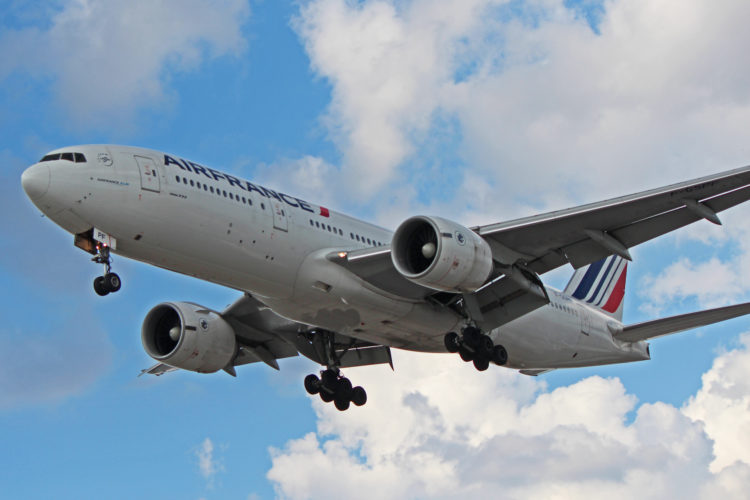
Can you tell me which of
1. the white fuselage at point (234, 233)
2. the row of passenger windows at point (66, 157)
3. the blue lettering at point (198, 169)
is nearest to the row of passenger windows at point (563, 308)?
the white fuselage at point (234, 233)

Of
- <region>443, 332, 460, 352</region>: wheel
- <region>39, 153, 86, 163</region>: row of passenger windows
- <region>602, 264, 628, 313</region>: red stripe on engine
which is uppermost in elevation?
<region>602, 264, 628, 313</region>: red stripe on engine

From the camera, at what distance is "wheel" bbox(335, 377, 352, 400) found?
32219 millimetres

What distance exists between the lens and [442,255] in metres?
25.2

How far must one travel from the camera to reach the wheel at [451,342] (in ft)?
94.6

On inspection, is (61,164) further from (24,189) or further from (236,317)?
(236,317)

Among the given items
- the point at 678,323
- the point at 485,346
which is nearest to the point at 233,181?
the point at 485,346

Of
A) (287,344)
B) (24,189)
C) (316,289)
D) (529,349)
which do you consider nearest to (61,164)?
(24,189)

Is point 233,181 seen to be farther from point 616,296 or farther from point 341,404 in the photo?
point 616,296

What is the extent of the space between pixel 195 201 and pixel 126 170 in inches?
71.5

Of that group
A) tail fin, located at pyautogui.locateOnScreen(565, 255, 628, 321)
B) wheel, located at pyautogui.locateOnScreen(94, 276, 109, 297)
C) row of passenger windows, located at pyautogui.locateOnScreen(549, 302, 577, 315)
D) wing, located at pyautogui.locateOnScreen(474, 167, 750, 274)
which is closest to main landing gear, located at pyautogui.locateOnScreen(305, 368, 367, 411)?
row of passenger windows, located at pyautogui.locateOnScreen(549, 302, 577, 315)

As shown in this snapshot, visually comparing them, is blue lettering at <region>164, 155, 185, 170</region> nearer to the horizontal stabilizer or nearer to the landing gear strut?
the landing gear strut

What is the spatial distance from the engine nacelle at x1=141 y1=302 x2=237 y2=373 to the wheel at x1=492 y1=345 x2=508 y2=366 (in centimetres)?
901

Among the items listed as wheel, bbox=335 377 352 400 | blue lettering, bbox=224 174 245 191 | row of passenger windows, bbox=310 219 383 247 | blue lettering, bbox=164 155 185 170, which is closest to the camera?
blue lettering, bbox=164 155 185 170

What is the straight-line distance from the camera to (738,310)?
28875 millimetres
